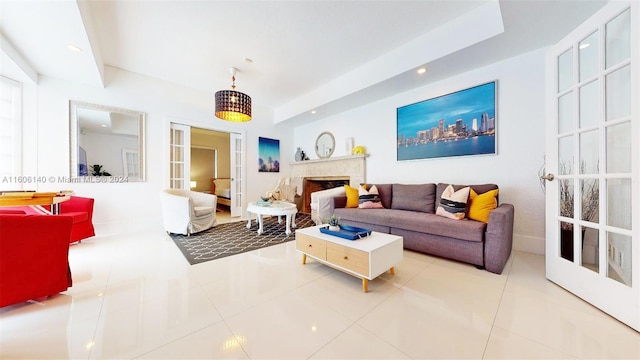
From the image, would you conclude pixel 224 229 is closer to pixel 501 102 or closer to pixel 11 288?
pixel 11 288

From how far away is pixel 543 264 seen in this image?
2285 mm

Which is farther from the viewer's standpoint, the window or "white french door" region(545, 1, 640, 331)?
the window

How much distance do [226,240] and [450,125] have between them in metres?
3.73

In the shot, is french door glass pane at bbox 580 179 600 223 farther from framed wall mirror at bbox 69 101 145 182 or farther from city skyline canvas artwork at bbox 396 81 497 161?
framed wall mirror at bbox 69 101 145 182

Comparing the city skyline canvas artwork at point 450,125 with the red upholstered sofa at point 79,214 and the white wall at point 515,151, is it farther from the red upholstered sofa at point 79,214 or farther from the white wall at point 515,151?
the red upholstered sofa at point 79,214

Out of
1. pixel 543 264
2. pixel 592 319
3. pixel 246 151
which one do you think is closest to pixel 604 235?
pixel 592 319

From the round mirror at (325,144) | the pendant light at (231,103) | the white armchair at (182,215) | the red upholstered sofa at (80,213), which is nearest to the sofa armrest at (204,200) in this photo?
the white armchair at (182,215)

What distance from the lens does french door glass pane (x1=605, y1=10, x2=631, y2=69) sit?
1462 mm

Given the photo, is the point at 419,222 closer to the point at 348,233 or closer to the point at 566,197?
the point at 348,233

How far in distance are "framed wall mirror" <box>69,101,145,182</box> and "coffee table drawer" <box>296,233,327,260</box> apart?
354 centimetres

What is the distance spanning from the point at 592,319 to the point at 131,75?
629 cm

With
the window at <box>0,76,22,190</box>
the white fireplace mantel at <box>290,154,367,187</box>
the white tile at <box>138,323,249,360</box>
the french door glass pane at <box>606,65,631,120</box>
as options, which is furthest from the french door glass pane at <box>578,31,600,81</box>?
the window at <box>0,76,22,190</box>

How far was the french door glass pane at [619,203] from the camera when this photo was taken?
1.45 meters

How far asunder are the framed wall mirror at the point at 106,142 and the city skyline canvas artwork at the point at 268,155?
2.32 meters
